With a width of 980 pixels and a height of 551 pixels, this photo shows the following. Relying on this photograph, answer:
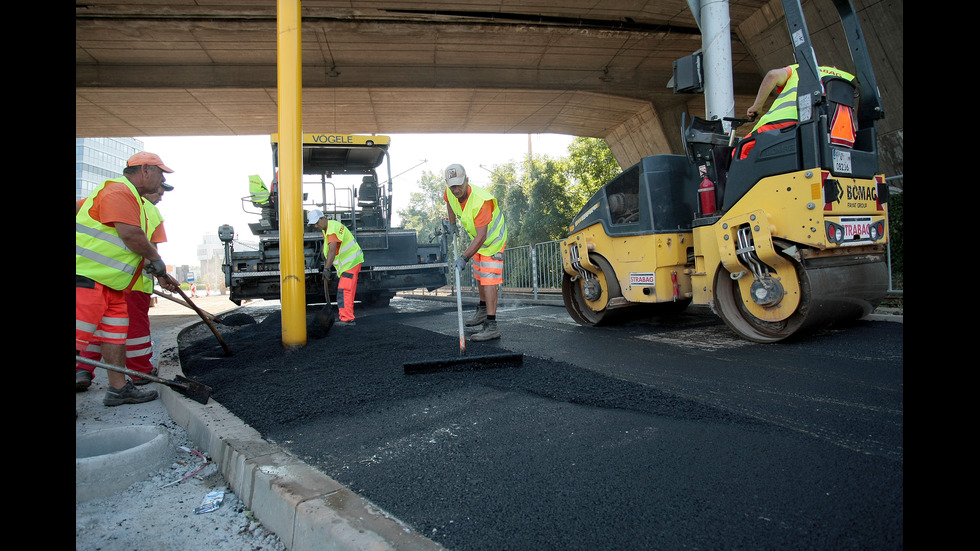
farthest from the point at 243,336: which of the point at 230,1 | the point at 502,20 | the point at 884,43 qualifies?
the point at 884,43

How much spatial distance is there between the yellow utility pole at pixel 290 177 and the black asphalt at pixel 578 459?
3.90 feet

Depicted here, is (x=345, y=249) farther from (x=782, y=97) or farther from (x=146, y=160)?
(x=782, y=97)

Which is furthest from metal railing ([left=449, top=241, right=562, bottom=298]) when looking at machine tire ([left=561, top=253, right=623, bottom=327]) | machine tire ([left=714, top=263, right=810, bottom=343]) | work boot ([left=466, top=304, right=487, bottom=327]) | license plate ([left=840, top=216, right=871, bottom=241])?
license plate ([left=840, top=216, right=871, bottom=241])

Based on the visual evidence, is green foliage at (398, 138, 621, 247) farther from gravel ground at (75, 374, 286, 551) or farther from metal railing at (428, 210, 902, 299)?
gravel ground at (75, 374, 286, 551)

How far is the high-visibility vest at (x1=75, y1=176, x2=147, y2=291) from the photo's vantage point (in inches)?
121

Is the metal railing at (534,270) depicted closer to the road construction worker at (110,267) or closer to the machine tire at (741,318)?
the machine tire at (741,318)

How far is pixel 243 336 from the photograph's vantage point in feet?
19.1

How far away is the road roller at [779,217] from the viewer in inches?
135

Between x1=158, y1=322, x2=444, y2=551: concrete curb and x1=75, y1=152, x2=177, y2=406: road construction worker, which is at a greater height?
x1=75, y1=152, x2=177, y2=406: road construction worker

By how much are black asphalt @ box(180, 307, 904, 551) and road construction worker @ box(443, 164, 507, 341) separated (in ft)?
4.75

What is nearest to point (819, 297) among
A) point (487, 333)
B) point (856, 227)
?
point (856, 227)

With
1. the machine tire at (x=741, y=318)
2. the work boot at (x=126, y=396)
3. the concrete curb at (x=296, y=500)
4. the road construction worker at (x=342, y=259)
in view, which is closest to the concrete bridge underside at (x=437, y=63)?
the road construction worker at (x=342, y=259)

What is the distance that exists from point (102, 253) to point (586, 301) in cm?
428

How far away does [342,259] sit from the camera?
680 centimetres
